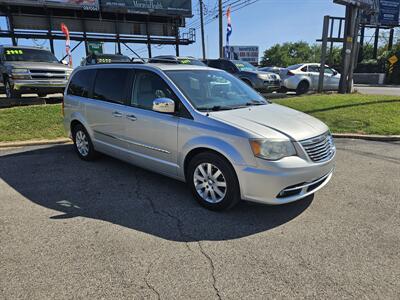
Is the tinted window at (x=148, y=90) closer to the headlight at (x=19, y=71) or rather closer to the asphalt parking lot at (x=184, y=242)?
the asphalt parking lot at (x=184, y=242)

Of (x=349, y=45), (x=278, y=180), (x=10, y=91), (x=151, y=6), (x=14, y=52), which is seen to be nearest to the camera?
(x=278, y=180)

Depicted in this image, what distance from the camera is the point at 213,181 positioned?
395 centimetres

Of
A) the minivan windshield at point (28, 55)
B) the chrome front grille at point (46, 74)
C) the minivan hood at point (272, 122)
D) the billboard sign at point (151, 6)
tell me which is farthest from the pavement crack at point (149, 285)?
the billboard sign at point (151, 6)

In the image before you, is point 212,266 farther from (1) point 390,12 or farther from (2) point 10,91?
(1) point 390,12

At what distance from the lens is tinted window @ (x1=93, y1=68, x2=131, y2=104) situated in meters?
5.05

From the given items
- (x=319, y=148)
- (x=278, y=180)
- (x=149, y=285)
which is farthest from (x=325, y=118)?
(x=149, y=285)

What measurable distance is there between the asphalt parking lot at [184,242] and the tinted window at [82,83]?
1.66 m

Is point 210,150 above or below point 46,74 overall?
below

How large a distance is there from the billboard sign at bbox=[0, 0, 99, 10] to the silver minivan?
2842cm

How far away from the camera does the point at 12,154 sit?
6.78 metres

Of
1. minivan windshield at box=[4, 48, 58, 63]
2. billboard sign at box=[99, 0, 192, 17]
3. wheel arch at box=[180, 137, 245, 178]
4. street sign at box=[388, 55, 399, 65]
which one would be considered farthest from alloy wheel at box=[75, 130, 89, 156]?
street sign at box=[388, 55, 399, 65]

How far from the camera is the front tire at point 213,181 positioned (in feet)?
12.4

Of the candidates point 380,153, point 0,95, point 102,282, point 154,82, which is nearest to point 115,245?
point 102,282

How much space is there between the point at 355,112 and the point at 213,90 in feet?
21.8
